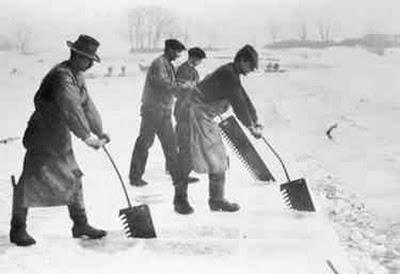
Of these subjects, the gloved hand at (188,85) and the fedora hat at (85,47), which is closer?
the fedora hat at (85,47)

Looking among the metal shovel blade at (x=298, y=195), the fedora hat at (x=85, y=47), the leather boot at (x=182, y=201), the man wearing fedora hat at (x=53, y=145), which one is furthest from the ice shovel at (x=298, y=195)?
the fedora hat at (x=85, y=47)

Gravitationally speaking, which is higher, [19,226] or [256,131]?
[256,131]

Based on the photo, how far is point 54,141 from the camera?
4.52 meters

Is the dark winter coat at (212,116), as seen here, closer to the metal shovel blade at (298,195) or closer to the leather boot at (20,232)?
the metal shovel blade at (298,195)

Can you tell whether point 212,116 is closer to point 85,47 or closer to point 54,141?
point 85,47

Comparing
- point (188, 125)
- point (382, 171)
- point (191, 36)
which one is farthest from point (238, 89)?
point (382, 171)

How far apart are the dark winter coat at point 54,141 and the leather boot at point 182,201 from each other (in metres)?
1.03

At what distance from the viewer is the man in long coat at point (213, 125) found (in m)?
5.26

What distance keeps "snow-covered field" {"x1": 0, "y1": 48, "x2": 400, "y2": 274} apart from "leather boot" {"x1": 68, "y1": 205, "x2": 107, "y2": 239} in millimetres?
86

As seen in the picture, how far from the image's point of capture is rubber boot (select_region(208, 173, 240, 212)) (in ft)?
17.6

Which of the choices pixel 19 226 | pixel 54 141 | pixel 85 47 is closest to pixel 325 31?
pixel 85 47

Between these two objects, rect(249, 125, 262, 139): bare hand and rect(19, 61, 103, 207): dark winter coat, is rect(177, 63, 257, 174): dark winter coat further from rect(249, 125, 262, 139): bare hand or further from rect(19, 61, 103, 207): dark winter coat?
rect(19, 61, 103, 207): dark winter coat

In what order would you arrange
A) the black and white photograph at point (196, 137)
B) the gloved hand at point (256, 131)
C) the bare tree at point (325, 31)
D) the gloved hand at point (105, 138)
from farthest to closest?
the bare tree at point (325, 31), the gloved hand at point (256, 131), the gloved hand at point (105, 138), the black and white photograph at point (196, 137)

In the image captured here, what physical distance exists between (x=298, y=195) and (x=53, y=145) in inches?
82.2
